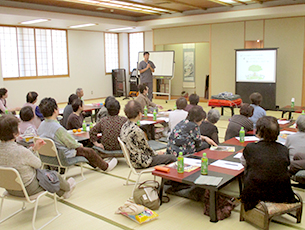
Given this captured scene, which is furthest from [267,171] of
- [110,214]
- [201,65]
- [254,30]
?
[201,65]

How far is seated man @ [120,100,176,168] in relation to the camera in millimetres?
3514

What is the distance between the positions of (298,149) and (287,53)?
6.68m

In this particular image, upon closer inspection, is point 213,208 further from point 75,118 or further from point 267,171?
point 75,118

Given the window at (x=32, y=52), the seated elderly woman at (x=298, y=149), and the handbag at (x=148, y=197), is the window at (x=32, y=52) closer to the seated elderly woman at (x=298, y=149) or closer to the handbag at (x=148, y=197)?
the handbag at (x=148, y=197)

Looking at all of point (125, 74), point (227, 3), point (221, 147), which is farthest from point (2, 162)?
point (125, 74)

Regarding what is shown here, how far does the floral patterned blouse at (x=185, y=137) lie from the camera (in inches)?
141

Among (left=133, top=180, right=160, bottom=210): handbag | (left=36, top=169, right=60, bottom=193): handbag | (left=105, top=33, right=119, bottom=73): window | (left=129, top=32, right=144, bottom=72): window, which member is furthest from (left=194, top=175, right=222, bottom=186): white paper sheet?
(left=105, top=33, right=119, bottom=73): window

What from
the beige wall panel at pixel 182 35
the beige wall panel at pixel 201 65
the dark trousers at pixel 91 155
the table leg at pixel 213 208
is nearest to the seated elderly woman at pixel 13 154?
the dark trousers at pixel 91 155

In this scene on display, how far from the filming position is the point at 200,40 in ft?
36.3

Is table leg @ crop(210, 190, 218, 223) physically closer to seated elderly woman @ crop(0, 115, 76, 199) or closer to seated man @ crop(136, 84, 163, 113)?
seated elderly woman @ crop(0, 115, 76, 199)

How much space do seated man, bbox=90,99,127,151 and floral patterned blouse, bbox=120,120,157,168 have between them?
87 centimetres

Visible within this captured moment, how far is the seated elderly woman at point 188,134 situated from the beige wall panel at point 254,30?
7.12 m

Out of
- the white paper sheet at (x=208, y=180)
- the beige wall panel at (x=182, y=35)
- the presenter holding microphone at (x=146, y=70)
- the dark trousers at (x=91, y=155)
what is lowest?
the dark trousers at (x=91, y=155)

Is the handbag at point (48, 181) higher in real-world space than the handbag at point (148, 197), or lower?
higher
